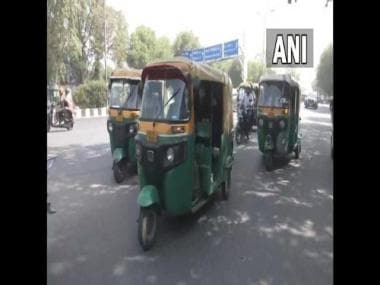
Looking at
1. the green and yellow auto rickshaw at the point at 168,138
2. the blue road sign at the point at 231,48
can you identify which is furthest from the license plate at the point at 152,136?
the blue road sign at the point at 231,48

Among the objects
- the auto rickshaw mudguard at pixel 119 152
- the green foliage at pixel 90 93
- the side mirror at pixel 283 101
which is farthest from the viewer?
the side mirror at pixel 283 101

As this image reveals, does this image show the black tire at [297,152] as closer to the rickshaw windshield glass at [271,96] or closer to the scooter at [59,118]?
the rickshaw windshield glass at [271,96]

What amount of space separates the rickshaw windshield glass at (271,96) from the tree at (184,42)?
3.45ft

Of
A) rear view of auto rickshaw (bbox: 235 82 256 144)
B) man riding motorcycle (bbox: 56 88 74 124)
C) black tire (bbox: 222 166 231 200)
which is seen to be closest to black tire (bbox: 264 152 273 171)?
black tire (bbox: 222 166 231 200)

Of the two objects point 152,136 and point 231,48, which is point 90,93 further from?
point 231,48

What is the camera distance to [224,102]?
4.31 m

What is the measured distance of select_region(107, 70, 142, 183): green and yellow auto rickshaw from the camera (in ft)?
11.0

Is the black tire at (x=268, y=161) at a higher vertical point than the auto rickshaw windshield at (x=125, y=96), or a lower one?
lower

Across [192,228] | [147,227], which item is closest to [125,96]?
[147,227]

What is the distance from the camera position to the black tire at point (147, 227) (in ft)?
10.2

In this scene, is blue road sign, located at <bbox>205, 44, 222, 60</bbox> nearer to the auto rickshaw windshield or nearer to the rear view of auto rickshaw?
the auto rickshaw windshield

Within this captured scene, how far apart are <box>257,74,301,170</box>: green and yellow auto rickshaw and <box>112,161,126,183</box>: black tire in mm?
1350
